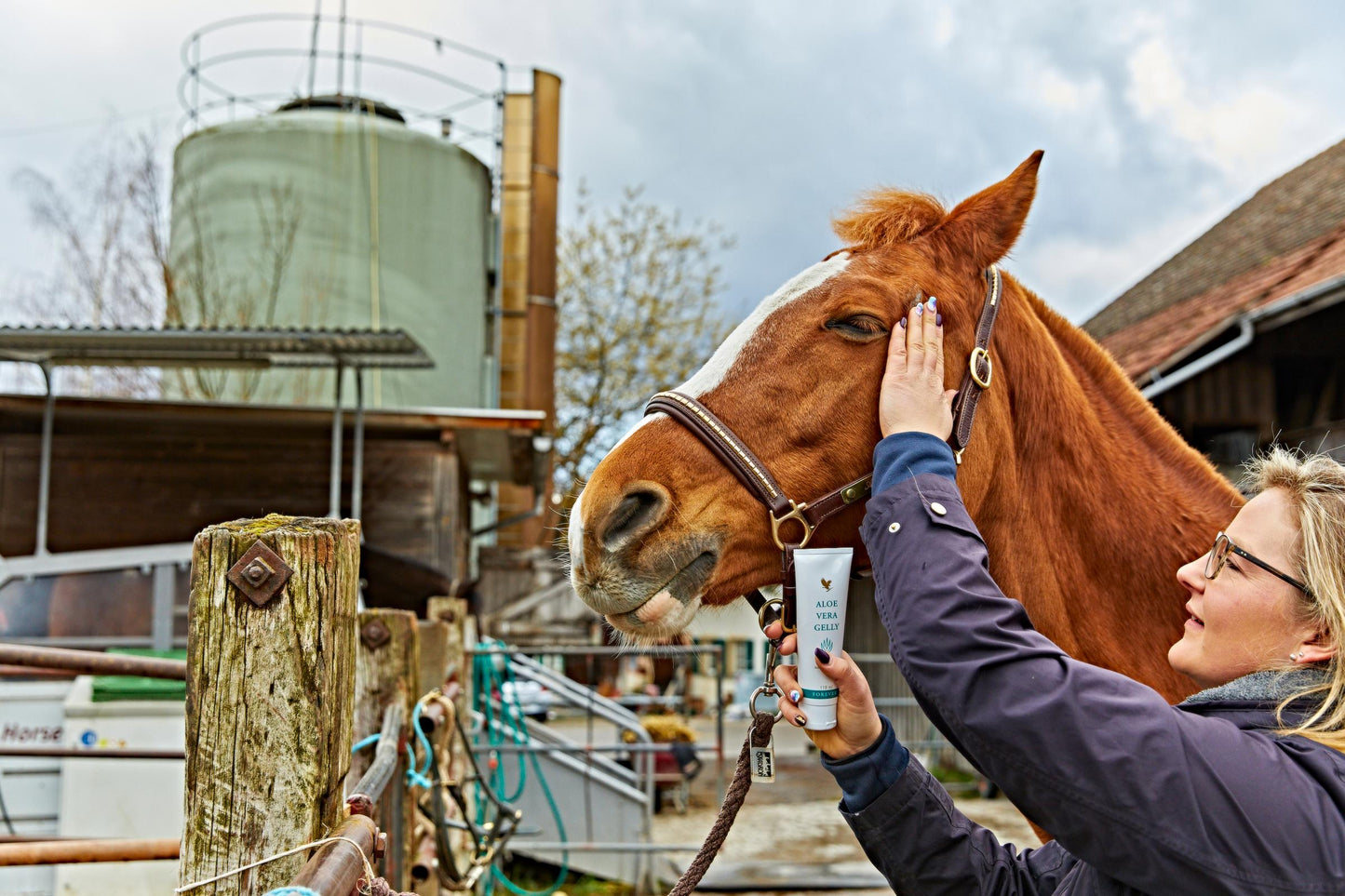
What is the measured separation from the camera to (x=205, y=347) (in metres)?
7.57

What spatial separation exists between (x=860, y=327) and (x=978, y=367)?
0.79ft

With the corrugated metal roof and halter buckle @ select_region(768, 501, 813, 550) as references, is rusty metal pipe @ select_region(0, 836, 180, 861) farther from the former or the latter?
the corrugated metal roof

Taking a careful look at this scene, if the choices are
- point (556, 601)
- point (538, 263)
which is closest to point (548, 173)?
point (538, 263)

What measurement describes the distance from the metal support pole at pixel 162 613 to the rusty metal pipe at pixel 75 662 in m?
5.29

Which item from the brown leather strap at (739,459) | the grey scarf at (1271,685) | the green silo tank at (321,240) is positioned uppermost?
the green silo tank at (321,240)

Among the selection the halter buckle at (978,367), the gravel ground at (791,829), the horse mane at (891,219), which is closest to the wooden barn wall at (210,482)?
the gravel ground at (791,829)

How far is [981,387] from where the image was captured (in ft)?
5.87

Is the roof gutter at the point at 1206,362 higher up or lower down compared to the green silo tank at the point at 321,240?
lower down

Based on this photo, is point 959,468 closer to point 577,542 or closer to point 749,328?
point 749,328

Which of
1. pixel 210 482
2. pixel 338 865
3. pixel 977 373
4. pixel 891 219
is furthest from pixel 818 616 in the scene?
pixel 210 482

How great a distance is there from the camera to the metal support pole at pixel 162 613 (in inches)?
277

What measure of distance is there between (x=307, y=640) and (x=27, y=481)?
9.48 meters

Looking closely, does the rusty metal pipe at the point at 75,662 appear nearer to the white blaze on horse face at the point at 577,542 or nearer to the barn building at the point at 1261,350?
the white blaze on horse face at the point at 577,542

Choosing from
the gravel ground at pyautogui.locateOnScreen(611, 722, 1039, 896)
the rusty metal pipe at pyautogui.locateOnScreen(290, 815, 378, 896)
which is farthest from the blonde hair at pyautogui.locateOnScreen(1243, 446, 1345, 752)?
the gravel ground at pyautogui.locateOnScreen(611, 722, 1039, 896)
